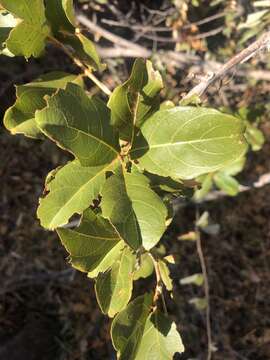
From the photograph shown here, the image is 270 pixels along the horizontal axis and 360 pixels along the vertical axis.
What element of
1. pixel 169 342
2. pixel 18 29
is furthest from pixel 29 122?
pixel 169 342

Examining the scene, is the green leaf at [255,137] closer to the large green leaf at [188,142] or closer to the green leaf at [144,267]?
the green leaf at [144,267]

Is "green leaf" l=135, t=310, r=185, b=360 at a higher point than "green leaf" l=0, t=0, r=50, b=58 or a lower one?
lower

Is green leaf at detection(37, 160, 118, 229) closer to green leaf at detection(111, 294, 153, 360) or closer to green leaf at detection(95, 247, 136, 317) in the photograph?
green leaf at detection(95, 247, 136, 317)

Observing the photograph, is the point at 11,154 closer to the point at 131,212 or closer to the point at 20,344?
the point at 20,344

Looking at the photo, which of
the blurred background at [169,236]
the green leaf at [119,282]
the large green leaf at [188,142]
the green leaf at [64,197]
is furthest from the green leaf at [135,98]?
the blurred background at [169,236]

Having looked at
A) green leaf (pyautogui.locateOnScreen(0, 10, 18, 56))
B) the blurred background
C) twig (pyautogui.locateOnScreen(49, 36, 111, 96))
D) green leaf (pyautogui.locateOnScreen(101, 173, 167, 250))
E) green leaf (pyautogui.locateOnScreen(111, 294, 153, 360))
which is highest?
green leaf (pyautogui.locateOnScreen(0, 10, 18, 56))

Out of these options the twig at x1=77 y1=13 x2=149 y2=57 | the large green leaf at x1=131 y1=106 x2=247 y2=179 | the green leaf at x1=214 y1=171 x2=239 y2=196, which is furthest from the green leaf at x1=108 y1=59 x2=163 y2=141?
the twig at x1=77 y1=13 x2=149 y2=57

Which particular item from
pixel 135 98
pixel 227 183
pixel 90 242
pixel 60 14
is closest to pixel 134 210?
pixel 90 242
